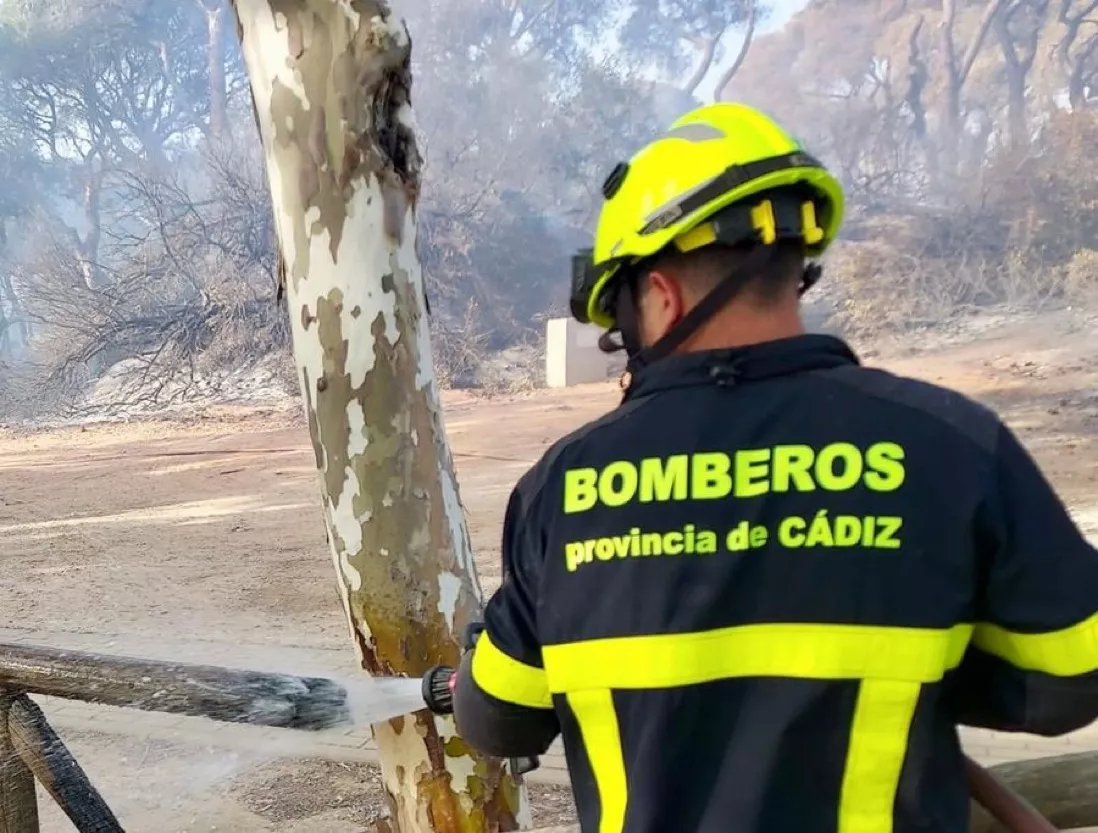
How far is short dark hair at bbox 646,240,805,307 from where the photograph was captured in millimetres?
1059

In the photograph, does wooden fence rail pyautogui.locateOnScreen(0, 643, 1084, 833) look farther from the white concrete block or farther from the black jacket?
the white concrete block

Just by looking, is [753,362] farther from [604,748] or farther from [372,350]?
[372,350]

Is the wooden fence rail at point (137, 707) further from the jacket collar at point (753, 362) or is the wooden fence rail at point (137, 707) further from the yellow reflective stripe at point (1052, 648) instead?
the jacket collar at point (753, 362)

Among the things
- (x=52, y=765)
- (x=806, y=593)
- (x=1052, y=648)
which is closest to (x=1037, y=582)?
(x=1052, y=648)

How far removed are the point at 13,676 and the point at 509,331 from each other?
17.9 metres

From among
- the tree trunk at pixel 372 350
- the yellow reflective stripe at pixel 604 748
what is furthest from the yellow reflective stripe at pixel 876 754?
the tree trunk at pixel 372 350

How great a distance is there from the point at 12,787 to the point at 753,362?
201cm

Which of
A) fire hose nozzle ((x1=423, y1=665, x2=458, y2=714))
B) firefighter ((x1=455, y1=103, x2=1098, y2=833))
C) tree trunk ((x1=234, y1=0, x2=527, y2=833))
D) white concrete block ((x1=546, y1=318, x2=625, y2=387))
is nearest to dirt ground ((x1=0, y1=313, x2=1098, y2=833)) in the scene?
white concrete block ((x1=546, y1=318, x2=625, y2=387))

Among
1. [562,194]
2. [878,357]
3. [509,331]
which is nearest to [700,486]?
[878,357]

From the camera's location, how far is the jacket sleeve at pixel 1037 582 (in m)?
0.93

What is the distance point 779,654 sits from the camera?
0.96m

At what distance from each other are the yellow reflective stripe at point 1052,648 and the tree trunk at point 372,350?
1.52 m

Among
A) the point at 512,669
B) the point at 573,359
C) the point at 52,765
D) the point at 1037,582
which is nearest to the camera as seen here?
the point at 1037,582

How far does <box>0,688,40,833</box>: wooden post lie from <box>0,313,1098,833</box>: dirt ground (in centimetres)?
218
